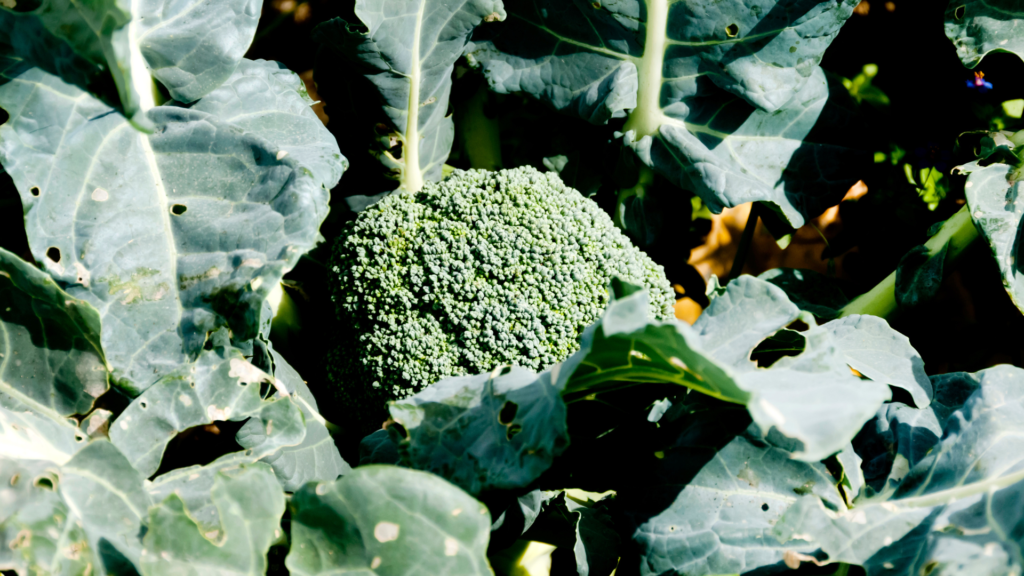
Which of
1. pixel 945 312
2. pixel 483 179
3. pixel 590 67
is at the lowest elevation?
pixel 945 312

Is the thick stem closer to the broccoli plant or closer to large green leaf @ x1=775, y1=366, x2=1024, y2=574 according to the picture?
the broccoli plant

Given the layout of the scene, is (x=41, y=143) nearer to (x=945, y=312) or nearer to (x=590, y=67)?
(x=590, y=67)

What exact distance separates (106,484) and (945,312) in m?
1.31

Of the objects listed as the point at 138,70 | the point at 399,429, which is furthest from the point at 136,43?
the point at 399,429

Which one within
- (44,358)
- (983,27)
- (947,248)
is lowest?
(44,358)

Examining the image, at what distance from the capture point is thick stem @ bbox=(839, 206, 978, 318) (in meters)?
0.93

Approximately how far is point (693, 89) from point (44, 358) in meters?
0.93

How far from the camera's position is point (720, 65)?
3.01ft

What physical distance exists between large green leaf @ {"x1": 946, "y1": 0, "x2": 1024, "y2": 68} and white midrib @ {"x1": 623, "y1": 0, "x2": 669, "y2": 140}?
0.39 metres

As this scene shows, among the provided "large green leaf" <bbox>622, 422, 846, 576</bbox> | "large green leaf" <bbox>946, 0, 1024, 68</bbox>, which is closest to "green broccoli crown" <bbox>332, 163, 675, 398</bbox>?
"large green leaf" <bbox>622, 422, 846, 576</bbox>

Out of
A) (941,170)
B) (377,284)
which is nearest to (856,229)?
(941,170)

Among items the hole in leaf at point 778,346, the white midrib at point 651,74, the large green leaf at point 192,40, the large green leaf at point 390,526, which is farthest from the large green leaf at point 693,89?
the large green leaf at point 390,526

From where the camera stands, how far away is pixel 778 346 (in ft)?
2.79

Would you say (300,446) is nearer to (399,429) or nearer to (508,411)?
(399,429)
